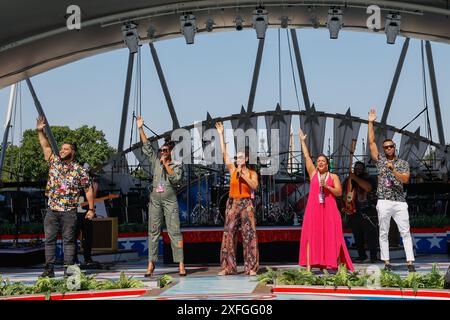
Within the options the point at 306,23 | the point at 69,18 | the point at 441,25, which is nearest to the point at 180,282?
the point at 69,18

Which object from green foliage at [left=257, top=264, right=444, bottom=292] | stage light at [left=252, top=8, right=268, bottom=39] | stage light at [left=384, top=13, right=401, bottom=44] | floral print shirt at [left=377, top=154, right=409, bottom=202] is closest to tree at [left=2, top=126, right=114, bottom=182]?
stage light at [left=252, top=8, right=268, bottom=39]

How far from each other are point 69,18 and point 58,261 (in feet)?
14.2

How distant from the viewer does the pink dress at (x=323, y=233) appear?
25.4 ft

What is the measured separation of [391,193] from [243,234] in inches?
72.5

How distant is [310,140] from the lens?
99.2 feet

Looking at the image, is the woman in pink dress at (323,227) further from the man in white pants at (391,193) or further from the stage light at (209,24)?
the stage light at (209,24)

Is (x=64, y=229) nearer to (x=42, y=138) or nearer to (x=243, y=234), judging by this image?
(x=42, y=138)

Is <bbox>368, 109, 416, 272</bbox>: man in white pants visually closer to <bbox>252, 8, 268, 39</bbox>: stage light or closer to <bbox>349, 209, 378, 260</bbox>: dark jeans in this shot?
<bbox>349, 209, 378, 260</bbox>: dark jeans

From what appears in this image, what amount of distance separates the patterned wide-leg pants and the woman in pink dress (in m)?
0.73

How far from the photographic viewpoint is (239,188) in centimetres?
845

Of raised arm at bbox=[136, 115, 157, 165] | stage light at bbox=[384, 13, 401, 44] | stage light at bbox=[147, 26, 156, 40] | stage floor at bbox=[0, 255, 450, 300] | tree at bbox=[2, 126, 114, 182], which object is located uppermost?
tree at bbox=[2, 126, 114, 182]

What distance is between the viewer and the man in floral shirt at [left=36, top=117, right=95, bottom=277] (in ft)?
25.7

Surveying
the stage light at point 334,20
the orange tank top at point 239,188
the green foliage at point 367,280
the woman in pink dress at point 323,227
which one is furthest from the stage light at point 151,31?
the green foliage at point 367,280
